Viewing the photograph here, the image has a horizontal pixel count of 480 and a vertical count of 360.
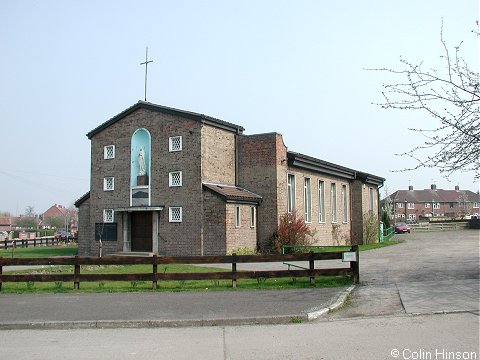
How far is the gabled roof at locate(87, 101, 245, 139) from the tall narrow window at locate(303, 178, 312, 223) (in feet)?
19.6

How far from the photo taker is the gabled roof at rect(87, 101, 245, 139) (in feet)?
89.4

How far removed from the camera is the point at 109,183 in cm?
3038

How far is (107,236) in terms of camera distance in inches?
1167

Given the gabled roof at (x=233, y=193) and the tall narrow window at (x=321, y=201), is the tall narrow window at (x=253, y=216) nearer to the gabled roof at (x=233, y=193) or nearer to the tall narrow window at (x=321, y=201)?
the gabled roof at (x=233, y=193)

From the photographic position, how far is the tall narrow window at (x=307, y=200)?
32781 mm

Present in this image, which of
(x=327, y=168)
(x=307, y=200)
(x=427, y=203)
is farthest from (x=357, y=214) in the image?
(x=427, y=203)

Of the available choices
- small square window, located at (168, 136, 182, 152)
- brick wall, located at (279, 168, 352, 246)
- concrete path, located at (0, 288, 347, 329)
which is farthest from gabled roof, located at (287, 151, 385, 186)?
concrete path, located at (0, 288, 347, 329)

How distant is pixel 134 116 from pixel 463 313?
76.3 ft

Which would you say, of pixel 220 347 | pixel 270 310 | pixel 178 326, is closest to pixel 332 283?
pixel 270 310

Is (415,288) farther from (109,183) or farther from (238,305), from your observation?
(109,183)

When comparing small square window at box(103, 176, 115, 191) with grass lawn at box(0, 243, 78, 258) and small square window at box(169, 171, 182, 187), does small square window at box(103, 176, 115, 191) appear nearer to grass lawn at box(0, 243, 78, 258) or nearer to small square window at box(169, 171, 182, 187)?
small square window at box(169, 171, 182, 187)

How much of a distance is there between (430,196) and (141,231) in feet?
348

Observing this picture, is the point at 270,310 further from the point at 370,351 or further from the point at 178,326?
the point at 370,351

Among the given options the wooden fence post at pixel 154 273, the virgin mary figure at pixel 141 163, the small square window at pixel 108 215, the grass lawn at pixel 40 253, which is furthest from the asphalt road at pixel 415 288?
the grass lawn at pixel 40 253
